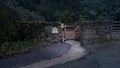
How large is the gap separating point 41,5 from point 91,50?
66.8 feet

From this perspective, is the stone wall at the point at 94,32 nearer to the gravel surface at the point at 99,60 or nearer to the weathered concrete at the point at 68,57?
the weathered concrete at the point at 68,57

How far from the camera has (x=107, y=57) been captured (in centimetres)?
937

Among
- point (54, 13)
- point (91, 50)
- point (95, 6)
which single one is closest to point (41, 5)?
point (54, 13)

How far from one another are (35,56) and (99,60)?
9.28 ft

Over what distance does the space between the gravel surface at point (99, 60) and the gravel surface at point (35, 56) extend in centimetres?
131

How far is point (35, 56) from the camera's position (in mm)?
9484

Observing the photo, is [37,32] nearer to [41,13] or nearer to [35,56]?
[35,56]

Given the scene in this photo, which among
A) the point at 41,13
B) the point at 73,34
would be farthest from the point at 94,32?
the point at 41,13

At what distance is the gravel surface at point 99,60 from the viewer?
316 inches

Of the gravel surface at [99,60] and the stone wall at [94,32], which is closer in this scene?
the gravel surface at [99,60]

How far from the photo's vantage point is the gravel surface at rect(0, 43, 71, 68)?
845 cm

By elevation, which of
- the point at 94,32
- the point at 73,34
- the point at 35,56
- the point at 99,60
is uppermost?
the point at 94,32

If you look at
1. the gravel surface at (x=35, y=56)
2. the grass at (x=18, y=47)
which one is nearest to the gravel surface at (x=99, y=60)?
the gravel surface at (x=35, y=56)

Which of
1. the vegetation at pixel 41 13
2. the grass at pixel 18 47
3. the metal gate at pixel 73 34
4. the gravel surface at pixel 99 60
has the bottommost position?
the gravel surface at pixel 99 60
